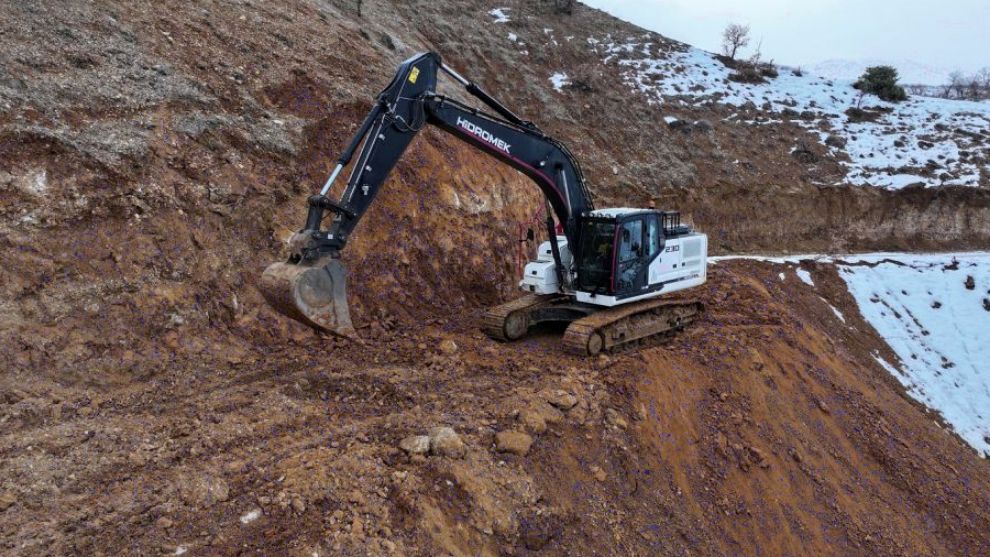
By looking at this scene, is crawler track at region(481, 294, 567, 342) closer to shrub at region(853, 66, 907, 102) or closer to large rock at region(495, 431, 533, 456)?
large rock at region(495, 431, 533, 456)

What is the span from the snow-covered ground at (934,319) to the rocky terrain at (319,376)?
5.25 ft

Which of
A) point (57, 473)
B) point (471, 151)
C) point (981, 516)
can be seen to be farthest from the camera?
point (471, 151)

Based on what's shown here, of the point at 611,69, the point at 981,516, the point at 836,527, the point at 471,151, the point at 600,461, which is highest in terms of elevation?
the point at 611,69

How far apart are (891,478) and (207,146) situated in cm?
1206

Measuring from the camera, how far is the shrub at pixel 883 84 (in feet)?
101

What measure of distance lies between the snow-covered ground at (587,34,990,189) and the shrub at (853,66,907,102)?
55cm

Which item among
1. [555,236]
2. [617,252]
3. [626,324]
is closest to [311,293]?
[555,236]

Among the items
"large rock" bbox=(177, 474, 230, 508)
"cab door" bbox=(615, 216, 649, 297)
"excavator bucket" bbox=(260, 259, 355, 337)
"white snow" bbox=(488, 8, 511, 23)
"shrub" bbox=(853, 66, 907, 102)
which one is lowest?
"large rock" bbox=(177, 474, 230, 508)

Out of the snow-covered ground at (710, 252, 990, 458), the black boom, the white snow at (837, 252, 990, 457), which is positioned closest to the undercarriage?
the black boom

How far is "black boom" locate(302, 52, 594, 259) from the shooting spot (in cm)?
690

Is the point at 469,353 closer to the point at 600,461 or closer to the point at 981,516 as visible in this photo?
the point at 600,461

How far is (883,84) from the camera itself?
31.2 m

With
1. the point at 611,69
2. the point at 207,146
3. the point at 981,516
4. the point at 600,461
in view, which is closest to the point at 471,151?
the point at 207,146

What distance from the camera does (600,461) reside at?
721cm
